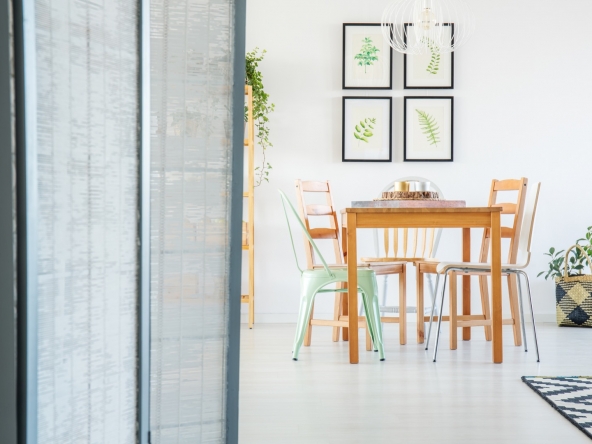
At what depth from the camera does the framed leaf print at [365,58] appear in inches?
180

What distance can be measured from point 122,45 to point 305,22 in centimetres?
365

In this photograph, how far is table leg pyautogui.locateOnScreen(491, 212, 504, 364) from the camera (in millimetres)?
3047

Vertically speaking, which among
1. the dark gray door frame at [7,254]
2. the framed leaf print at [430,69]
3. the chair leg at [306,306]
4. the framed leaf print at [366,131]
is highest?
the framed leaf print at [430,69]

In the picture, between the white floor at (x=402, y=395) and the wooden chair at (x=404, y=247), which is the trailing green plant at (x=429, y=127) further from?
the white floor at (x=402, y=395)

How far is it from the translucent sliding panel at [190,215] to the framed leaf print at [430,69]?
11.3 ft

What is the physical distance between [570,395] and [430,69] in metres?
2.76

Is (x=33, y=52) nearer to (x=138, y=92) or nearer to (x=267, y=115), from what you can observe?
(x=138, y=92)

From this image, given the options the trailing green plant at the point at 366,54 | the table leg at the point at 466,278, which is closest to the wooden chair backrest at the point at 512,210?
the table leg at the point at 466,278

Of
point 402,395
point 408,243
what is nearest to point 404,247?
point 408,243

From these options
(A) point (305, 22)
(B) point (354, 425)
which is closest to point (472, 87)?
(A) point (305, 22)

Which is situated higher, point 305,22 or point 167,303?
point 305,22

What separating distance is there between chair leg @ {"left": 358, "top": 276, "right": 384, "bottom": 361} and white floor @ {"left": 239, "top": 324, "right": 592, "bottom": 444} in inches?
3.8

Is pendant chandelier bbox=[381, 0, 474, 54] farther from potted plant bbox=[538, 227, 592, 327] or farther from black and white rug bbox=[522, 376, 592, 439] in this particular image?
black and white rug bbox=[522, 376, 592, 439]

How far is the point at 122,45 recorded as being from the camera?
1.12 metres
